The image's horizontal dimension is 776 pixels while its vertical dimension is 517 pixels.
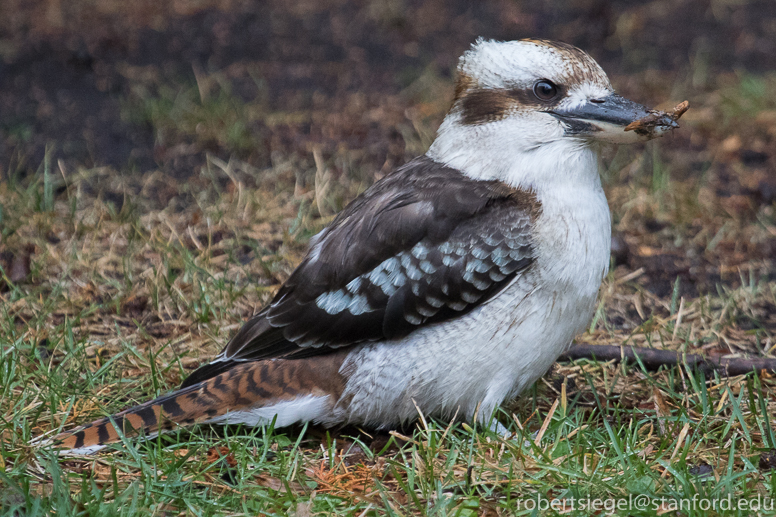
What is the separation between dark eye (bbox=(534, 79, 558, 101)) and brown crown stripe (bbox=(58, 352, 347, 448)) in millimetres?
1278

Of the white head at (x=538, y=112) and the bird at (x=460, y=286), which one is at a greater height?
the white head at (x=538, y=112)

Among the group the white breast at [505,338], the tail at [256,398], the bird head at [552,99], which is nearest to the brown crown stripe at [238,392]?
the tail at [256,398]

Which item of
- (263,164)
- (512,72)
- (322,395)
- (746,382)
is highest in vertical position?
(512,72)

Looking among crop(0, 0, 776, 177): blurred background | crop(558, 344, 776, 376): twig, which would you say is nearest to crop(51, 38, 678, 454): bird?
crop(558, 344, 776, 376): twig

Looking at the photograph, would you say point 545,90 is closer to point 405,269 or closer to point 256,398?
point 405,269

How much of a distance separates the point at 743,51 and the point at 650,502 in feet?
21.5

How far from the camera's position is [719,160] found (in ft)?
20.2

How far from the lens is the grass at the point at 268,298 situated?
8.86ft

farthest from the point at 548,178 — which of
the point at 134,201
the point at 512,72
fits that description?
the point at 134,201

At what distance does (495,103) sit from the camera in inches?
128

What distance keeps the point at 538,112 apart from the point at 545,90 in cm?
9

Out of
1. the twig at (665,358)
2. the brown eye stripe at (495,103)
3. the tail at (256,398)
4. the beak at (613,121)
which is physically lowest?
the twig at (665,358)

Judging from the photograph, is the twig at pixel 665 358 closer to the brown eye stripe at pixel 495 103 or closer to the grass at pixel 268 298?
the grass at pixel 268 298

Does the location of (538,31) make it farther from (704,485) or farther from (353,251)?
(704,485)
